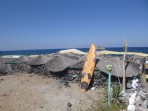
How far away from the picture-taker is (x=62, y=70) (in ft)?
45.9

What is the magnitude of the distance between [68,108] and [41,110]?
1426 mm

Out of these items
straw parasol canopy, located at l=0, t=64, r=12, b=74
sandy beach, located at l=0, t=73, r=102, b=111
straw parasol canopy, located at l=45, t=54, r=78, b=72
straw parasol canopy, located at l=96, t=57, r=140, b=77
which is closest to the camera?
sandy beach, located at l=0, t=73, r=102, b=111

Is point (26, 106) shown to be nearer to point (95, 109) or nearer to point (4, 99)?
point (4, 99)

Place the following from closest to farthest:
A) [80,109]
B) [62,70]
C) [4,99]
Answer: [80,109], [4,99], [62,70]

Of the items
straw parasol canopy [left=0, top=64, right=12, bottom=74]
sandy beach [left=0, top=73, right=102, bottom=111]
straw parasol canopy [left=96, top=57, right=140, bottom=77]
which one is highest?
straw parasol canopy [left=96, top=57, right=140, bottom=77]

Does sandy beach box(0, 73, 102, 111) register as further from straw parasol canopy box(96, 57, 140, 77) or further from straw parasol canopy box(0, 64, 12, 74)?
straw parasol canopy box(0, 64, 12, 74)

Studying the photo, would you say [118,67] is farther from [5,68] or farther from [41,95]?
[5,68]

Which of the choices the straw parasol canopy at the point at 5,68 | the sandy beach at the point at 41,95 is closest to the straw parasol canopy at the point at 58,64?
the sandy beach at the point at 41,95

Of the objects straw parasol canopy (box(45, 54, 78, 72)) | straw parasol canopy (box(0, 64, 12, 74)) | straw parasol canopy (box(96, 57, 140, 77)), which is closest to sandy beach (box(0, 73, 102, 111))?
straw parasol canopy (box(45, 54, 78, 72))

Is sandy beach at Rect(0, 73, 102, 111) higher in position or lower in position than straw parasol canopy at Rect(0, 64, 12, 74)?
lower

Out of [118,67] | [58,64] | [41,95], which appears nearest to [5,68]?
[58,64]

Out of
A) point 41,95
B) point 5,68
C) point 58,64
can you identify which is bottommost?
point 41,95

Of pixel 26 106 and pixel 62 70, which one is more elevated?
pixel 62 70

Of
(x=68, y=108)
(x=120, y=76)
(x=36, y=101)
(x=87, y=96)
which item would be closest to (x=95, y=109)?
(x=68, y=108)
